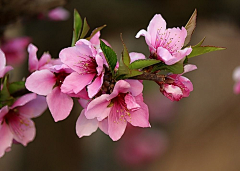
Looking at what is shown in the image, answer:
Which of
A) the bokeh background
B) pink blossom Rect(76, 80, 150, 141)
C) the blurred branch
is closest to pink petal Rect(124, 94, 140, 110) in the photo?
pink blossom Rect(76, 80, 150, 141)

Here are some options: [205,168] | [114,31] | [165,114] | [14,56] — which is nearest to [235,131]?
[205,168]

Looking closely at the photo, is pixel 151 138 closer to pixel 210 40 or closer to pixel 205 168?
pixel 205 168

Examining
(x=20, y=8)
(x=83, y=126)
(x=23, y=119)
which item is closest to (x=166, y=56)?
(x=83, y=126)

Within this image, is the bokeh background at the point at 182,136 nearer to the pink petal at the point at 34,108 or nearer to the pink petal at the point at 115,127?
the pink petal at the point at 34,108

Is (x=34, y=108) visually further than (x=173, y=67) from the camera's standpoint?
Yes

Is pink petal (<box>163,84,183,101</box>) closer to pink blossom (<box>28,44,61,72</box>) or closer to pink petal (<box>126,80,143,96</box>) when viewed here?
pink petal (<box>126,80,143,96</box>)

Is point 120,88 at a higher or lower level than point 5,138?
higher

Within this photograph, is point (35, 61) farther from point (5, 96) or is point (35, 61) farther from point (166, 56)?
point (166, 56)
